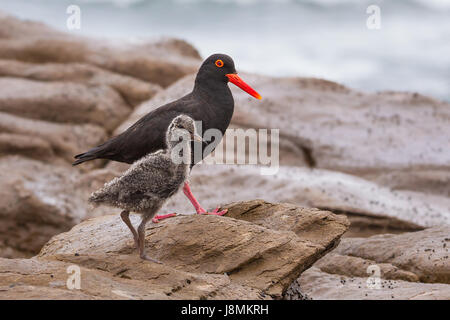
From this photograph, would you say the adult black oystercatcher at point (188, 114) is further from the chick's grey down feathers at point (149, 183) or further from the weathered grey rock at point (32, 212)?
the weathered grey rock at point (32, 212)

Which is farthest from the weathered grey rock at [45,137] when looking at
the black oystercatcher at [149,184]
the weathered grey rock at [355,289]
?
the black oystercatcher at [149,184]

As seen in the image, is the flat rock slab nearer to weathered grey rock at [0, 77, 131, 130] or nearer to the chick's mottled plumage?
the chick's mottled plumage

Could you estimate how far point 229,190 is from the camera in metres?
17.7

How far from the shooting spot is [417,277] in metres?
9.69

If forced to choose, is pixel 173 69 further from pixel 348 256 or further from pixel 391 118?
pixel 348 256

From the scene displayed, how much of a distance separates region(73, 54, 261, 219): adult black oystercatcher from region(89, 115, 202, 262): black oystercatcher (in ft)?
2.99

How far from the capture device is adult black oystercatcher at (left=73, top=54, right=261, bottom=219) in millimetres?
8898

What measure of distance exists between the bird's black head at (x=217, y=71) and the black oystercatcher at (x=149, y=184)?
2096mm

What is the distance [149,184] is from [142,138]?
1630mm

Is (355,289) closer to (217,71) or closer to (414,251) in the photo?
(414,251)

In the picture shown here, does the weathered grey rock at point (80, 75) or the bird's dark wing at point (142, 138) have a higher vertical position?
the weathered grey rock at point (80, 75)

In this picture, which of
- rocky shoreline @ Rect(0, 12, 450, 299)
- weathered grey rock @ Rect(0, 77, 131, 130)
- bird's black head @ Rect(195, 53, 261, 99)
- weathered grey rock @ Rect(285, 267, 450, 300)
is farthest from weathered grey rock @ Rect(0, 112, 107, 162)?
weathered grey rock @ Rect(285, 267, 450, 300)

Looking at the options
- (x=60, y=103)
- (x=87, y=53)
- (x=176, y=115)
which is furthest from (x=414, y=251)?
(x=87, y=53)

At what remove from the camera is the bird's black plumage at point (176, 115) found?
350 inches
